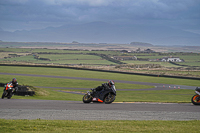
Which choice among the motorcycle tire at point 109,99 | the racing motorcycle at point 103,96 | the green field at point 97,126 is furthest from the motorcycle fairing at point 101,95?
the green field at point 97,126

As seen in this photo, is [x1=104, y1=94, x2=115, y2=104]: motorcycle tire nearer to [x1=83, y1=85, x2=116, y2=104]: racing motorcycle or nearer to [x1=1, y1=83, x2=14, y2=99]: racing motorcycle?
[x1=83, y1=85, x2=116, y2=104]: racing motorcycle

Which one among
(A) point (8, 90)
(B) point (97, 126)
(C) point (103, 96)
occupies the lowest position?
(B) point (97, 126)

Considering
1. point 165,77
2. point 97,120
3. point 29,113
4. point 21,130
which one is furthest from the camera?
point 165,77

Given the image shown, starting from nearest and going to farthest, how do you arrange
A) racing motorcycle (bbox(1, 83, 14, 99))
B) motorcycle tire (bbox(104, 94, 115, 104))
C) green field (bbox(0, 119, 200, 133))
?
green field (bbox(0, 119, 200, 133))
motorcycle tire (bbox(104, 94, 115, 104))
racing motorcycle (bbox(1, 83, 14, 99))

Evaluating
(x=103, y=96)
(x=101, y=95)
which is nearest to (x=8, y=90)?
(x=101, y=95)

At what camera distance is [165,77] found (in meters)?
69.9

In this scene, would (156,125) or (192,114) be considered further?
(192,114)

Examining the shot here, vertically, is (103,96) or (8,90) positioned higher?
(103,96)

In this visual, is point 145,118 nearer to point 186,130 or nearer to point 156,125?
point 156,125

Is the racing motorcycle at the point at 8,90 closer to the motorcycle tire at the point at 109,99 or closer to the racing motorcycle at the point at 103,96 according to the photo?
the racing motorcycle at the point at 103,96

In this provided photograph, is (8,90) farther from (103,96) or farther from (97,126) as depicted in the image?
(97,126)

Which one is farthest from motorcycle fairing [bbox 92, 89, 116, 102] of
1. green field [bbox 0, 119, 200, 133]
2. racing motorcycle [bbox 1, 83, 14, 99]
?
green field [bbox 0, 119, 200, 133]

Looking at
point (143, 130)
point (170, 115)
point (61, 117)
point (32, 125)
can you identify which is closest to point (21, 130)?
point (32, 125)

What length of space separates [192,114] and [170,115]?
146cm
